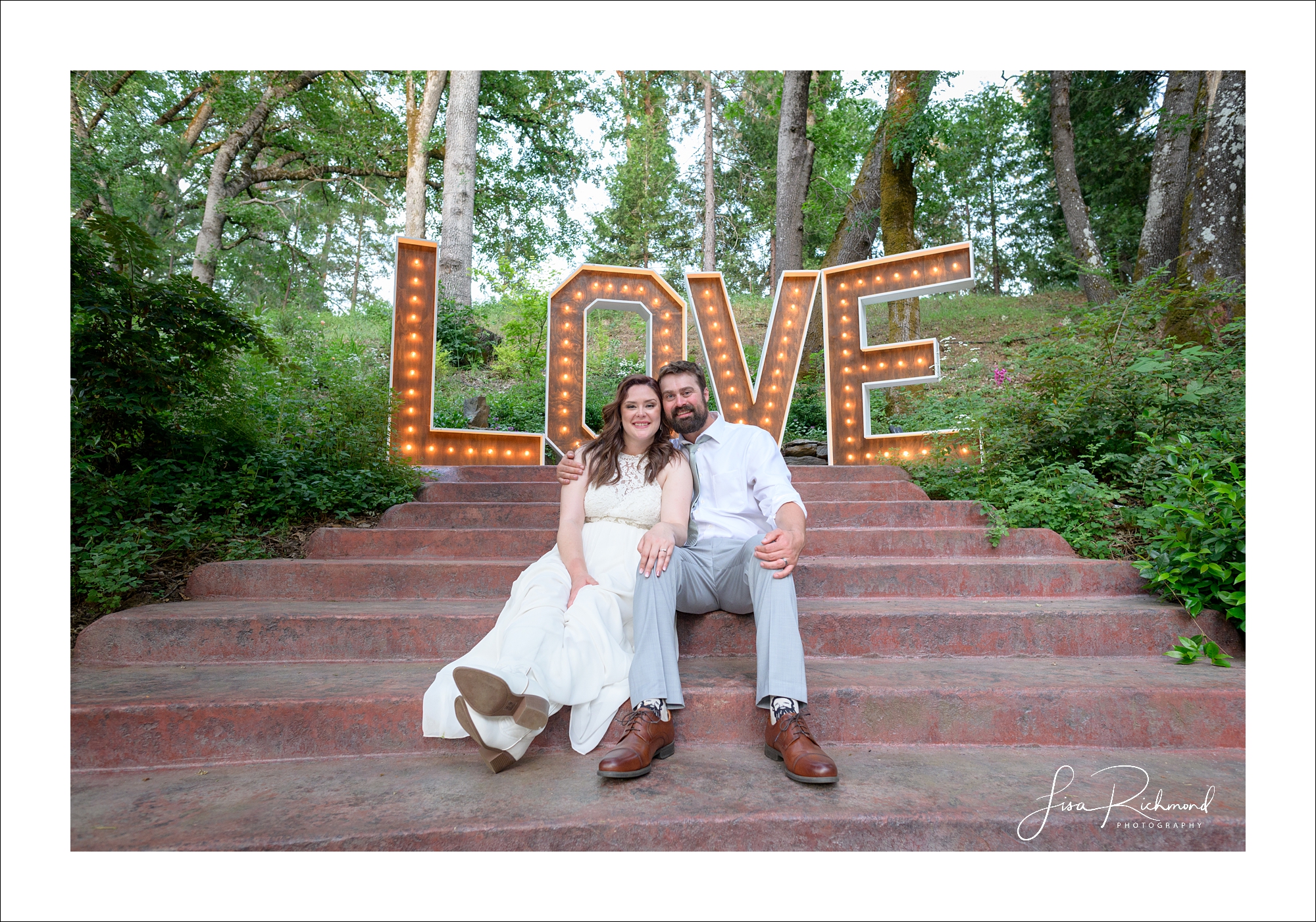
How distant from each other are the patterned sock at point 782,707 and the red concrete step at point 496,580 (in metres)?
1.16

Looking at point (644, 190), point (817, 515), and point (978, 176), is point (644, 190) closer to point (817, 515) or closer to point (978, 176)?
point (978, 176)

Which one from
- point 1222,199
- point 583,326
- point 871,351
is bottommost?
point 871,351

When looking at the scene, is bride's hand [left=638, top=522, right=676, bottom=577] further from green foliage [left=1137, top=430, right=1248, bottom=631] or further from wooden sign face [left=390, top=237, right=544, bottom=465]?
wooden sign face [left=390, top=237, right=544, bottom=465]

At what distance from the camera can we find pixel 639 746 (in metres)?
2.02

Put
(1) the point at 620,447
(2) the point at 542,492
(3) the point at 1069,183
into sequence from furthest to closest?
(3) the point at 1069,183 → (2) the point at 542,492 → (1) the point at 620,447

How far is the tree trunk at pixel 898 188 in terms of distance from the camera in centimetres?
883

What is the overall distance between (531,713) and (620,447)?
1239 mm

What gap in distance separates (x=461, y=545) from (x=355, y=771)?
178 cm

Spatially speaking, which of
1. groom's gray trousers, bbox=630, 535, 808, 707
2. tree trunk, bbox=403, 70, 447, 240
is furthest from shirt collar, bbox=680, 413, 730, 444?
tree trunk, bbox=403, 70, 447, 240

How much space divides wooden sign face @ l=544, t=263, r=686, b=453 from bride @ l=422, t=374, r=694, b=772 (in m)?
2.82

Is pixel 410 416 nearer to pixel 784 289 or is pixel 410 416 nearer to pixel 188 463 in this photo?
pixel 188 463

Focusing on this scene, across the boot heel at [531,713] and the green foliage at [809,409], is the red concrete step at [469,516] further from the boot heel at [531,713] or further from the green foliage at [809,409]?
the green foliage at [809,409]

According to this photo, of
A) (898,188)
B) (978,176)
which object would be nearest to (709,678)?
(898,188)

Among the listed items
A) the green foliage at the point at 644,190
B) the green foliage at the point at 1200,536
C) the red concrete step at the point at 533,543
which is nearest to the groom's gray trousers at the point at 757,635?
the red concrete step at the point at 533,543
